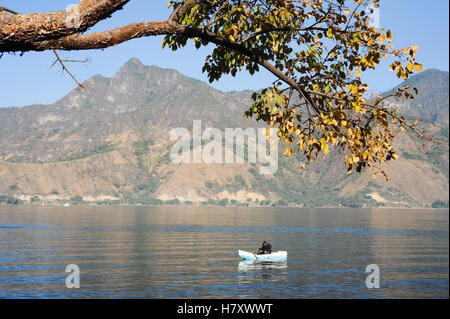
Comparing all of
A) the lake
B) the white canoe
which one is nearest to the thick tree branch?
the lake

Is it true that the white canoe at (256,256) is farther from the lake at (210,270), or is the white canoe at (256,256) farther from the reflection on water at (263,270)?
the lake at (210,270)

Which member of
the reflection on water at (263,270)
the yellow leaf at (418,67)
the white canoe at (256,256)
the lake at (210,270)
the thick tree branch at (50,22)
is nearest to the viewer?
the thick tree branch at (50,22)

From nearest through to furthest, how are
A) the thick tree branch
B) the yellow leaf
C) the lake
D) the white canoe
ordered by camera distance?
the thick tree branch
the yellow leaf
the lake
the white canoe

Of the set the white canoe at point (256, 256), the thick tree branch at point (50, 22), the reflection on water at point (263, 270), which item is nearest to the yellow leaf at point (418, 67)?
the thick tree branch at point (50, 22)

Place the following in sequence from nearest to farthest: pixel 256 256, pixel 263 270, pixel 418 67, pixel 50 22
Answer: pixel 50 22, pixel 418 67, pixel 263 270, pixel 256 256

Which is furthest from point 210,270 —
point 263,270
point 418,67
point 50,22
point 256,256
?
point 50,22

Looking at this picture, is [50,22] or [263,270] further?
[263,270]

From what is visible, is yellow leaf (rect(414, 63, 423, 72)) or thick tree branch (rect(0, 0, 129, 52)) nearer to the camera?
thick tree branch (rect(0, 0, 129, 52))

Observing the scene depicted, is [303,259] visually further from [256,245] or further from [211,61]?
[211,61]

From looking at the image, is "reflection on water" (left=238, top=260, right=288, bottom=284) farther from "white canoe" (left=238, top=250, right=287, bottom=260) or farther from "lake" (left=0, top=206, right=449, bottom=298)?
"white canoe" (left=238, top=250, right=287, bottom=260)

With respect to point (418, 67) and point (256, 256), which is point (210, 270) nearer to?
point (256, 256)

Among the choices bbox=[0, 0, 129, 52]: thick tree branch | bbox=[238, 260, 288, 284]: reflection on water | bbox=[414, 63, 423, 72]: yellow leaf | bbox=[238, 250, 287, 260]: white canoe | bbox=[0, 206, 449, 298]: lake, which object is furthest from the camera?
bbox=[238, 250, 287, 260]: white canoe

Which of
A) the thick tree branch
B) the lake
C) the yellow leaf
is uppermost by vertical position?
the thick tree branch

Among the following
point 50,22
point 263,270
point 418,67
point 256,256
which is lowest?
point 263,270
